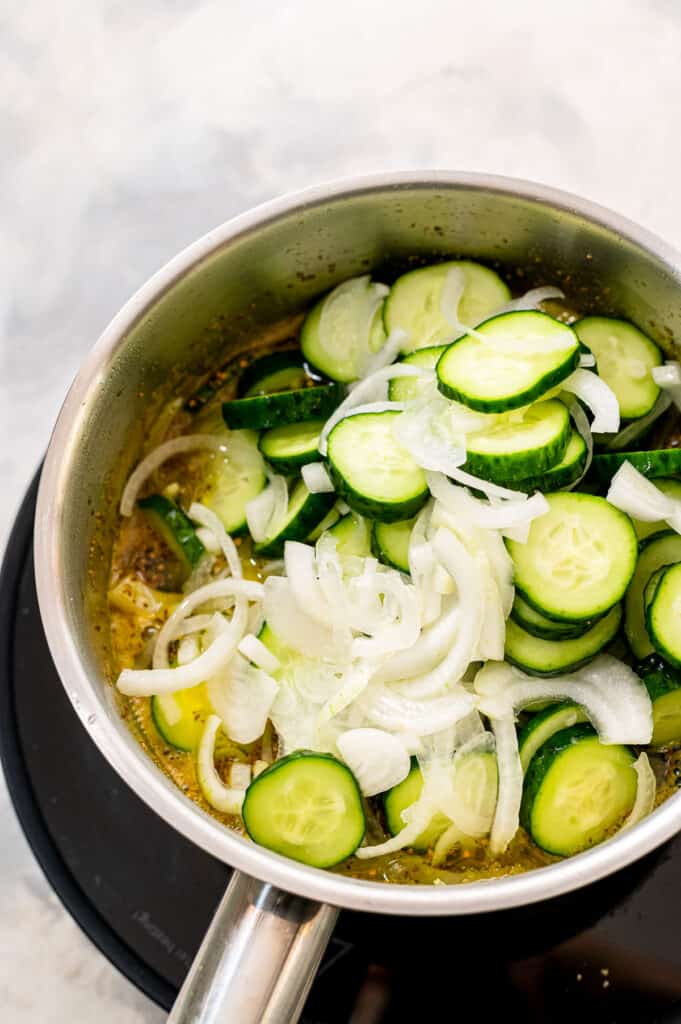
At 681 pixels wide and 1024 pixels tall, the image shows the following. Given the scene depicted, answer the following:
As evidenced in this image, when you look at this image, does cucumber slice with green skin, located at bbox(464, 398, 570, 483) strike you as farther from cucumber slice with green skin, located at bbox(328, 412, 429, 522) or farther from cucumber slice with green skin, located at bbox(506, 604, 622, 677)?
cucumber slice with green skin, located at bbox(506, 604, 622, 677)

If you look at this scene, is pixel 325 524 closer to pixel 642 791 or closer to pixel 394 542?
pixel 394 542

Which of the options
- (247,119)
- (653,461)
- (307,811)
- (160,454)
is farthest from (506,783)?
(247,119)

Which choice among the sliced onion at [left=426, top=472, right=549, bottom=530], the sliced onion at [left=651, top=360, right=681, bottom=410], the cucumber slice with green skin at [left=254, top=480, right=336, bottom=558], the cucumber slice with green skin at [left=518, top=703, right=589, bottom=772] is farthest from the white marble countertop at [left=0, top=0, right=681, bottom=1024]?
the cucumber slice with green skin at [left=518, top=703, right=589, bottom=772]

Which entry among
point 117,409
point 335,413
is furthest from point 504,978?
point 117,409

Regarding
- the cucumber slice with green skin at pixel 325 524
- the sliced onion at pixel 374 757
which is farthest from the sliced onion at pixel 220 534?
the sliced onion at pixel 374 757

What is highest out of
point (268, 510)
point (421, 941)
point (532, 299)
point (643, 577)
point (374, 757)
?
point (532, 299)

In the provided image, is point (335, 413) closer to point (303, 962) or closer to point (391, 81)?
point (303, 962)
